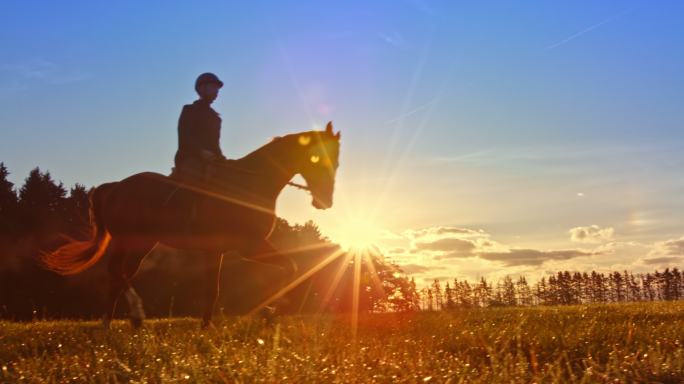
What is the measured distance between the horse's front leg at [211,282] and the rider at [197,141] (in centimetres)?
145

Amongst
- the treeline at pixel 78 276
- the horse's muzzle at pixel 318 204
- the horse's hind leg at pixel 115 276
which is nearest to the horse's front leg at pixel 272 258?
the horse's muzzle at pixel 318 204

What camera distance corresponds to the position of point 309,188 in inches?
444

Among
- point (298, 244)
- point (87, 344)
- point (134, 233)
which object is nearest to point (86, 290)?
point (298, 244)

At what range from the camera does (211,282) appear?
34.9ft

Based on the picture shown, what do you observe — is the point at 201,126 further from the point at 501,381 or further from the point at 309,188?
the point at 501,381

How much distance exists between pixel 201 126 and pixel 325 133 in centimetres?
229

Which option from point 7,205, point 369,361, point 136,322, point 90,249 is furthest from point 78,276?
point 369,361

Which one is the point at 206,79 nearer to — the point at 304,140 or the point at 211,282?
the point at 304,140

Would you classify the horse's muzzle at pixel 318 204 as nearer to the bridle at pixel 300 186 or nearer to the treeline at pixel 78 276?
the bridle at pixel 300 186

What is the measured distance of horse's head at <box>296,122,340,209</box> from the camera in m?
11.2

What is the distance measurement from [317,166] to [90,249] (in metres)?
5.11

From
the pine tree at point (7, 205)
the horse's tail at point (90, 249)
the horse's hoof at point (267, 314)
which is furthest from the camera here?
the pine tree at point (7, 205)

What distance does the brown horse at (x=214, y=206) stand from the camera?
10672 mm

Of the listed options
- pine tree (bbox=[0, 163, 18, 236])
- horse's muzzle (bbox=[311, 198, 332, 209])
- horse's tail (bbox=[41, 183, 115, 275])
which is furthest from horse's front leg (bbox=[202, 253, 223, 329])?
pine tree (bbox=[0, 163, 18, 236])
